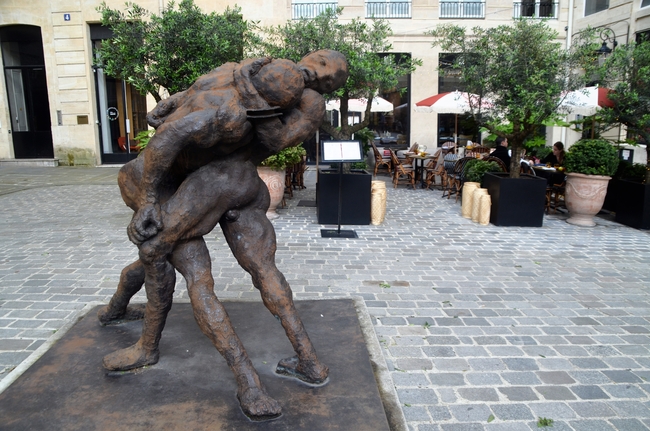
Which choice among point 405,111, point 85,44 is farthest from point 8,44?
point 405,111

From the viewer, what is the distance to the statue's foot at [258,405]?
2.92 metres

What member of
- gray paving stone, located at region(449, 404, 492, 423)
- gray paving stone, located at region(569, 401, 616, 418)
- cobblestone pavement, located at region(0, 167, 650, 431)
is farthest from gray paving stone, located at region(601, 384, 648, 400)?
gray paving stone, located at region(449, 404, 492, 423)

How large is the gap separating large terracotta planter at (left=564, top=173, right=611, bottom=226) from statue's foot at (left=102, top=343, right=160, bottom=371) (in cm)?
766

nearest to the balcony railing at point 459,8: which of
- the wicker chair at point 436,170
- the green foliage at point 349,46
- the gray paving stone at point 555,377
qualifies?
the wicker chair at point 436,170

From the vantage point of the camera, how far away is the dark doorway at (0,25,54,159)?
17.6 meters

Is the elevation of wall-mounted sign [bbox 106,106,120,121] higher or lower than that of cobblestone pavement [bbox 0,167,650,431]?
higher

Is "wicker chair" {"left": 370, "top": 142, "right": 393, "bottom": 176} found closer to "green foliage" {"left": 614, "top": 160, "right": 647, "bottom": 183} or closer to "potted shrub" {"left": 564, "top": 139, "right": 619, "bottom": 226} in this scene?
"green foliage" {"left": 614, "top": 160, "right": 647, "bottom": 183}

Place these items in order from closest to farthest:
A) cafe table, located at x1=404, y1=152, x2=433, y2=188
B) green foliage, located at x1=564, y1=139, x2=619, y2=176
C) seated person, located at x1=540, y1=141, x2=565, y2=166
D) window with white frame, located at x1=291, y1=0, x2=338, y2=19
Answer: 1. green foliage, located at x1=564, y1=139, x2=619, y2=176
2. seated person, located at x1=540, y1=141, x2=565, y2=166
3. cafe table, located at x1=404, y1=152, x2=433, y2=188
4. window with white frame, located at x1=291, y1=0, x2=338, y2=19

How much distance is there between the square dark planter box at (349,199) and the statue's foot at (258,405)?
5783mm

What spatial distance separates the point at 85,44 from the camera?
16.9m

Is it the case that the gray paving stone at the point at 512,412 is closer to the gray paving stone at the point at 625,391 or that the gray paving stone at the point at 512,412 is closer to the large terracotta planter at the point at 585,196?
the gray paving stone at the point at 625,391

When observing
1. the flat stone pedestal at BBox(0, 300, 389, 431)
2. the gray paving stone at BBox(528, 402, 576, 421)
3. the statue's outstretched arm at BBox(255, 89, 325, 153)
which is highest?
the statue's outstretched arm at BBox(255, 89, 325, 153)

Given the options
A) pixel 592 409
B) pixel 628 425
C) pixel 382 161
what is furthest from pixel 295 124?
pixel 382 161

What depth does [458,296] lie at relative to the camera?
17.2 ft
